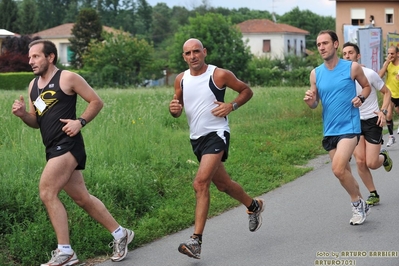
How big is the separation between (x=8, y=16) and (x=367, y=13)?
5119 centimetres

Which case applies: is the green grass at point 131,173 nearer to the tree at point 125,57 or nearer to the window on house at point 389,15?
the tree at point 125,57

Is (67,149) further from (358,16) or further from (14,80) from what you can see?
(358,16)

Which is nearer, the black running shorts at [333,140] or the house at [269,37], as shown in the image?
the black running shorts at [333,140]

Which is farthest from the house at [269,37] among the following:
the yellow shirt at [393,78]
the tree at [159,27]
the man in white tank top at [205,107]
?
the man in white tank top at [205,107]

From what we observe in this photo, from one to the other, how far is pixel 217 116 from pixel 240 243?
1.34 meters

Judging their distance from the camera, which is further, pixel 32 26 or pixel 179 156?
pixel 32 26

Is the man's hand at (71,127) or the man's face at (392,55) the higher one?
the man's hand at (71,127)

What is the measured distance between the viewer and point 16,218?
25.3 ft

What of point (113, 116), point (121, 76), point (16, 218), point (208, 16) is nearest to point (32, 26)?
point (208, 16)

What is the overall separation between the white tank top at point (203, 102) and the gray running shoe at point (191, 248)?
3.41 feet

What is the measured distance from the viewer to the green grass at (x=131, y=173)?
7.59 metres

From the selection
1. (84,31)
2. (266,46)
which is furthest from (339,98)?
(266,46)

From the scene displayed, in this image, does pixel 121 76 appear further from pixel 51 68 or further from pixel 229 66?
pixel 51 68

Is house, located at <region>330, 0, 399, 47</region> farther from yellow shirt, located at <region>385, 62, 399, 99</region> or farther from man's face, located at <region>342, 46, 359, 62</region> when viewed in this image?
man's face, located at <region>342, 46, 359, 62</region>
